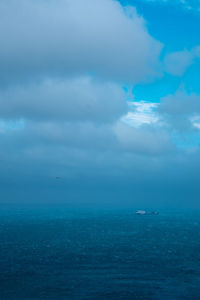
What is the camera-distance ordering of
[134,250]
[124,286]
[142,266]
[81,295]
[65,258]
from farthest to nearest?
[134,250] < [65,258] < [142,266] < [124,286] < [81,295]

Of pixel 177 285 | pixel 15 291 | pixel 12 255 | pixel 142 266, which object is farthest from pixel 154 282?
pixel 12 255

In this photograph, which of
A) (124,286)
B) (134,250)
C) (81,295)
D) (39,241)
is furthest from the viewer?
(39,241)

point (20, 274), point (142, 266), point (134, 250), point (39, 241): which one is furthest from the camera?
point (39, 241)

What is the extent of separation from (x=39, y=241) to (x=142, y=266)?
210 feet

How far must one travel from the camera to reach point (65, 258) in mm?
103125

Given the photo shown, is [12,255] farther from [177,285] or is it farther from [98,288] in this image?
[177,285]

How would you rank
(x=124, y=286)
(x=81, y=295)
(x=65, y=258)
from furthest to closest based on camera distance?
(x=65, y=258), (x=124, y=286), (x=81, y=295)

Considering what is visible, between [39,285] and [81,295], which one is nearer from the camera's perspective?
[81,295]

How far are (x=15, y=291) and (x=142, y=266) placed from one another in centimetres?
3933

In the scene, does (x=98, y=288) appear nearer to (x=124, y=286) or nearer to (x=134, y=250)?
(x=124, y=286)

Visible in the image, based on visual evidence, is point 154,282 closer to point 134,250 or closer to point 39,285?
point 39,285

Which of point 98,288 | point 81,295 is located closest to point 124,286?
point 98,288

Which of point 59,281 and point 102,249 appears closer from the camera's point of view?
point 59,281

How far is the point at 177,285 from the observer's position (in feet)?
248
